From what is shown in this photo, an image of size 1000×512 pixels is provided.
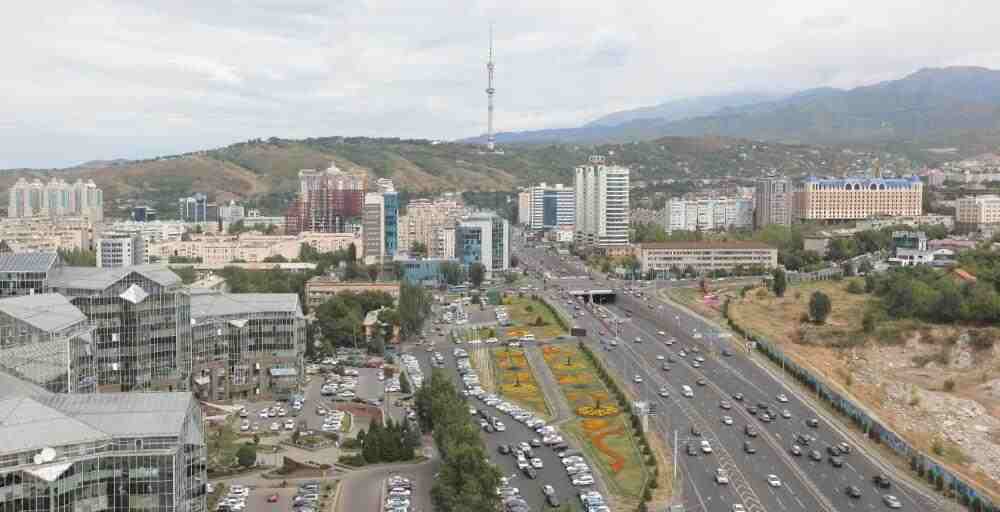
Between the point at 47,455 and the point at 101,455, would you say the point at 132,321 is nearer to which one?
the point at 101,455

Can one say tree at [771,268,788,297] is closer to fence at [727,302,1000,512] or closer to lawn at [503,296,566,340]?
lawn at [503,296,566,340]

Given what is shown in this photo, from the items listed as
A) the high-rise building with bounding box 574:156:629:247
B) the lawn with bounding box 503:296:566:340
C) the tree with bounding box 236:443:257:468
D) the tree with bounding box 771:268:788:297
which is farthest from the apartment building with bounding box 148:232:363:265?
the tree with bounding box 236:443:257:468

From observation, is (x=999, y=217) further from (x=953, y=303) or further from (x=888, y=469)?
(x=888, y=469)

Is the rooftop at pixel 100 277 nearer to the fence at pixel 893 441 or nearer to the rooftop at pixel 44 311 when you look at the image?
the rooftop at pixel 44 311

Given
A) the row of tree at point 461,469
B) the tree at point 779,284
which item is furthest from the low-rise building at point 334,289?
the row of tree at point 461,469

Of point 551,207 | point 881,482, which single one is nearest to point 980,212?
point 551,207

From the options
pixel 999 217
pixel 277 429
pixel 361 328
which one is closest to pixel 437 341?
pixel 361 328
